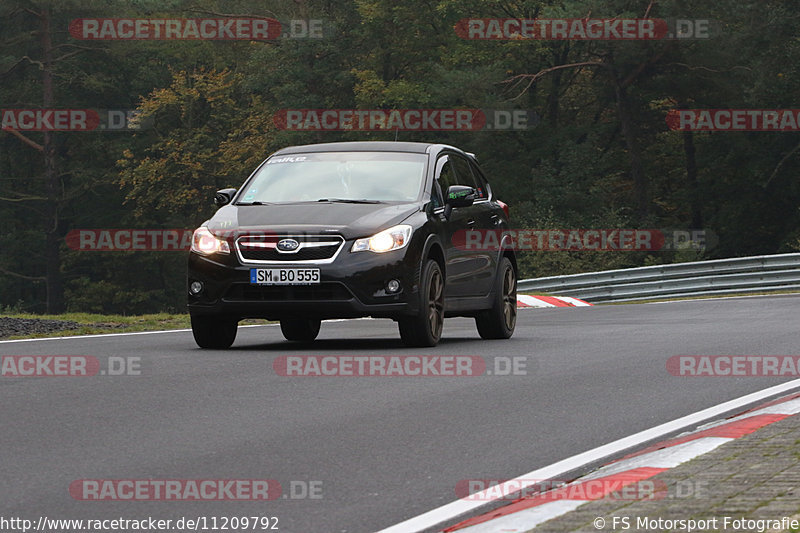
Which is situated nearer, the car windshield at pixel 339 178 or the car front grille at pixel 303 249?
the car front grille at pixel 303 249

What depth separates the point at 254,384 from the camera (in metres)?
10.6

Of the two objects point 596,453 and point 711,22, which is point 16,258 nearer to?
point 711,22

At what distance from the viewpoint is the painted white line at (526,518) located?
549cm

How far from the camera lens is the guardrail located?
3062cm

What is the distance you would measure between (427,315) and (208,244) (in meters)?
2.05

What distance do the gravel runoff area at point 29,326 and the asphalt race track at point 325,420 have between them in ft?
6.59

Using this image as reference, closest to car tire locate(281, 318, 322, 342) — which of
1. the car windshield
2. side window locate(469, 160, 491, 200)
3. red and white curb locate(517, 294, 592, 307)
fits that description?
the car windshield

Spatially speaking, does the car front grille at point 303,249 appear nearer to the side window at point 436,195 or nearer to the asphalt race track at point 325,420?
the asphalt race track at point 325,420

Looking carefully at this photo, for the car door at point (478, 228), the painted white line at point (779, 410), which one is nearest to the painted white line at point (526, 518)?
the painted white line at point (779, 410)

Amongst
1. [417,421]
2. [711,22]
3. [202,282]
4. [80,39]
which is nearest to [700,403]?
[417,421]

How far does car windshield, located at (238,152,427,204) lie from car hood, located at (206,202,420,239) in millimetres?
334

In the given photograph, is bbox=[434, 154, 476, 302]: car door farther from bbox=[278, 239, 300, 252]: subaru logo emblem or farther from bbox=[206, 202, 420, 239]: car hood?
bbox=[278, 239, 300, 252]: subaru logo emblem

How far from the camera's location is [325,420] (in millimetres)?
8797

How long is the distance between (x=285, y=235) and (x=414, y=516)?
6924mm
